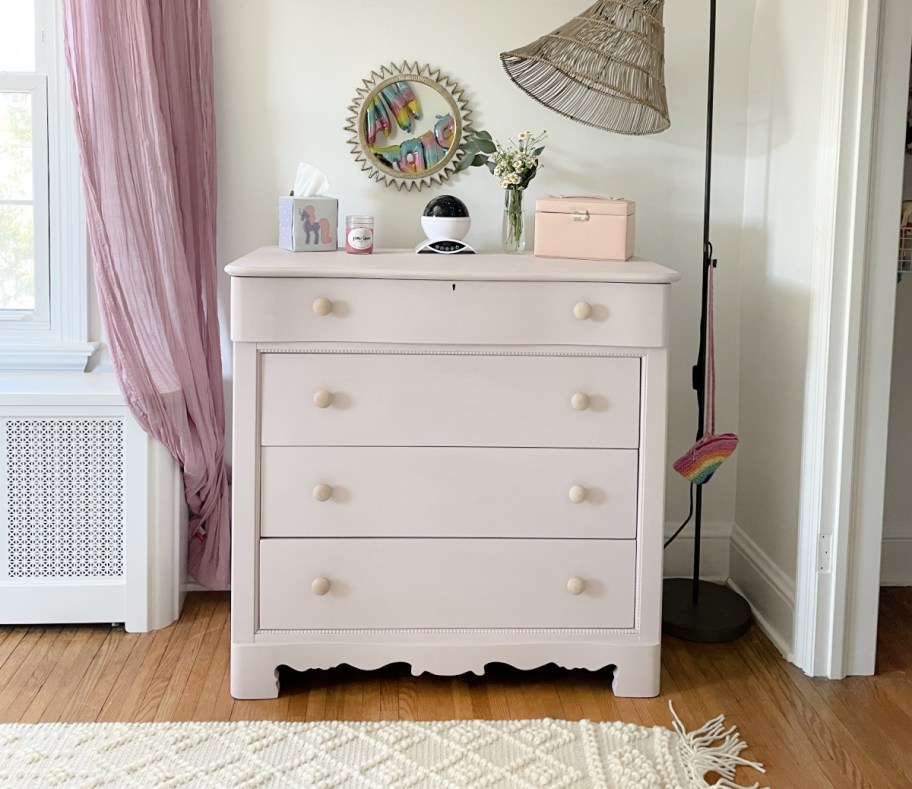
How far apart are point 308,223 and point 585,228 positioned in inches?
25.3

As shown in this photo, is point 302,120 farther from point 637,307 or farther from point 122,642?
point 122,642

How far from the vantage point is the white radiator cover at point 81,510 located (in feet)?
8.30

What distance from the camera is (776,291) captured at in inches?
103

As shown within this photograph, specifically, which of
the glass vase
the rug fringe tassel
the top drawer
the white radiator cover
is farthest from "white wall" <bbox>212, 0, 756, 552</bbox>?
the rug fringe tassel

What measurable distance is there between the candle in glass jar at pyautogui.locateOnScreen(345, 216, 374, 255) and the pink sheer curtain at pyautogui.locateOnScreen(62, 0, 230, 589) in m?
0.46

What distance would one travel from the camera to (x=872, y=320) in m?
2.31

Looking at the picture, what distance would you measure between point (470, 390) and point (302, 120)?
0.97 metres

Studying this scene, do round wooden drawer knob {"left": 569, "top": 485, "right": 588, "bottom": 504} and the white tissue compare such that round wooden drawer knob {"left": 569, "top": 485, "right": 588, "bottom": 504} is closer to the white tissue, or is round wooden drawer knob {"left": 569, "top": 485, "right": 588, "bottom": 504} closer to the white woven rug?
the white woven rug

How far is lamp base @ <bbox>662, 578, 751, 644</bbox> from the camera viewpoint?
102 inches

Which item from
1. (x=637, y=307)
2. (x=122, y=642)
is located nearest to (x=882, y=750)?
(x=637, y=307)

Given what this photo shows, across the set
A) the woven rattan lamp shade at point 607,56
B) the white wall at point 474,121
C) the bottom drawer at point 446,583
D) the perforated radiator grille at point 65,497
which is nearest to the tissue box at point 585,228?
the woven rattan lamp shade at point 607,56

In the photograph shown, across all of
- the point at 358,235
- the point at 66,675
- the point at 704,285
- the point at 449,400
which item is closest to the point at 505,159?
the point at 358,235

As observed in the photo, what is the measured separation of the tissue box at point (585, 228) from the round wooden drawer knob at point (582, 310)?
0.22 meters

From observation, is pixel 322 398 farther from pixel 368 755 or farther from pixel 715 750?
pixel 715 750
